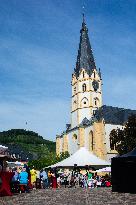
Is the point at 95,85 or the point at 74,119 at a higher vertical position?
the point at 95,85

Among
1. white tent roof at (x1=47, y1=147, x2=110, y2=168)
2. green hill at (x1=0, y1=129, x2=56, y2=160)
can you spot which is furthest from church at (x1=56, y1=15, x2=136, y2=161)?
white tent roof at (x1=47, y1=147, x2=110, y2=168)

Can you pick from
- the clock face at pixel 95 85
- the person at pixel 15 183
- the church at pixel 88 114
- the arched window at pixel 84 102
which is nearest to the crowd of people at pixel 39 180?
the person at pixel 15 183

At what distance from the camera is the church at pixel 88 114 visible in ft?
250

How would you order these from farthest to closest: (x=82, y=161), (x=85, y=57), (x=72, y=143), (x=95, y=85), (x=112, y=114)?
(x=85, y=57)
(x=95, y=85)
(x=72, y=143)
(x=112, y=114)
(x=82, y=161)

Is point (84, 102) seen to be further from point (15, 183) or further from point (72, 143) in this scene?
point (15, 183)

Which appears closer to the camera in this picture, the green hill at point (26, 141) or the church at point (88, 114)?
the church at point (88, 114)

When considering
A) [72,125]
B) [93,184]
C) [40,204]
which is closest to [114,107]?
[72,125]

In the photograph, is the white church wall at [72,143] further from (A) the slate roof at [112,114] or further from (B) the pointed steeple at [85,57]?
(B) the pointed steeple at [85,57]

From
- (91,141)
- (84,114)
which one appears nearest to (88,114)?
(84,114)

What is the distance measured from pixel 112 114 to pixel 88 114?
5809 mm

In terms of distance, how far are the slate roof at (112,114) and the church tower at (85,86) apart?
3115 mm

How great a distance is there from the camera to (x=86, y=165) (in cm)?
2886

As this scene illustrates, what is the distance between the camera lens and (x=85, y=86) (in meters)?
88.9

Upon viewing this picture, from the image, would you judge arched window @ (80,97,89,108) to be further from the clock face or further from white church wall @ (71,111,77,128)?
the clock face
